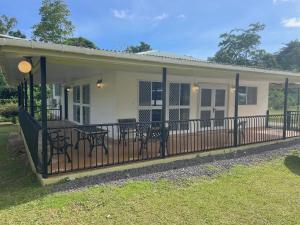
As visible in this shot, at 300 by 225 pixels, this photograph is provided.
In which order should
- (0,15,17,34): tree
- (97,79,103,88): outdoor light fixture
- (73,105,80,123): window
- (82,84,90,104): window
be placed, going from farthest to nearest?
(0,15,17,34): tree, (73,105,80,123): window, (82,84,90,104): window, (97,79,103,88): outdoor light fixture

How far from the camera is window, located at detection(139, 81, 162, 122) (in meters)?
8.92

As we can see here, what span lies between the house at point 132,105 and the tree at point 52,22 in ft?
65.1

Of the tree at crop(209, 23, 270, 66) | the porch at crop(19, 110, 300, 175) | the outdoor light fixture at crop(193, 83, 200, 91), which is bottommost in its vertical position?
A: the porch at crop(19, 110, 300, 175)

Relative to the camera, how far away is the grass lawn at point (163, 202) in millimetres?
3553

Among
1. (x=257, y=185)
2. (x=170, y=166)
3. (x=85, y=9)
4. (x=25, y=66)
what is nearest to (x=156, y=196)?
(x=170, y=166)

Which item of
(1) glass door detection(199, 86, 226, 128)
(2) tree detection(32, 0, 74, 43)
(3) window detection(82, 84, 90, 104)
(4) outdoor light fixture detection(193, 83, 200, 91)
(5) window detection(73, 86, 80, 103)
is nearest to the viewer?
(4) outdoor light fixture detection(193, 83, 200, 91)

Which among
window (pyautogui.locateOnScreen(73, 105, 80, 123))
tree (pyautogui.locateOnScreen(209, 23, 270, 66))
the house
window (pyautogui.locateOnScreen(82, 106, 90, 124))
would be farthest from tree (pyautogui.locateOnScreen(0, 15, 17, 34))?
tree (pyautogui.locateOnScreen(209, 23, 270, 66))

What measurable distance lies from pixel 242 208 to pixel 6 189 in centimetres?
425

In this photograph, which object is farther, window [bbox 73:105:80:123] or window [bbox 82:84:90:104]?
window [bbox 73:105:80:123]

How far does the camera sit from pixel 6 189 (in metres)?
4.64

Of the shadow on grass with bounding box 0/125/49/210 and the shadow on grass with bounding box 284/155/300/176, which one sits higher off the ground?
the shadow on grass with bounding box 284/155/300/176

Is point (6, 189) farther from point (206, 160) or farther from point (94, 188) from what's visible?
point (206, 160)

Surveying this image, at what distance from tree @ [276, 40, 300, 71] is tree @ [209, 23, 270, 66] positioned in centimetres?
951

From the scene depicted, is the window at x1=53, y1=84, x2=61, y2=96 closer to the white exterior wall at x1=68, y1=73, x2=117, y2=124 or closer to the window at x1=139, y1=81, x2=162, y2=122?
the white exterior wall at x1=68, y1=73, x2=117, y2=124
